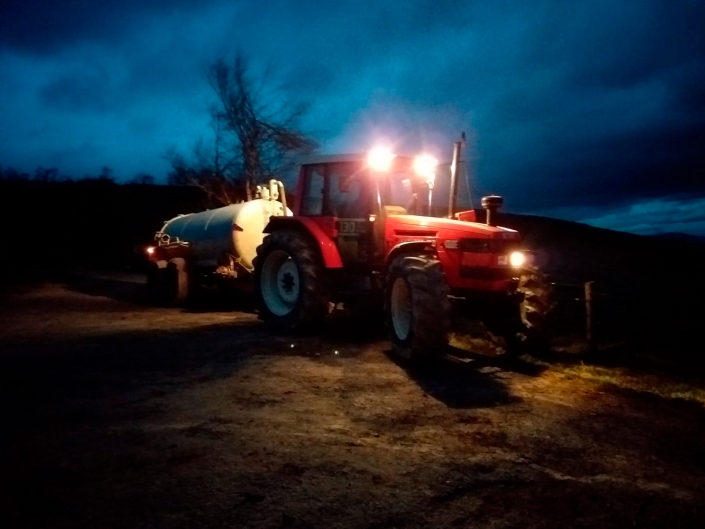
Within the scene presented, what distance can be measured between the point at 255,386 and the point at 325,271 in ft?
10.3

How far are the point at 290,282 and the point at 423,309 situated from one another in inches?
156

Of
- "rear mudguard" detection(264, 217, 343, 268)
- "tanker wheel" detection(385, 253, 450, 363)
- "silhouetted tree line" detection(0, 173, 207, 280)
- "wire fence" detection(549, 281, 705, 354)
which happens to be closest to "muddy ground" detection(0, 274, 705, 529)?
"tanker wheel" detection(385, 253, 450, 363)

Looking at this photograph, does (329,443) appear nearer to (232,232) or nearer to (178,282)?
(232,232)

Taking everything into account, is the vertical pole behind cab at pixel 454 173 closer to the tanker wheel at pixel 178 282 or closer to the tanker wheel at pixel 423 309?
the tanker wheel at pixel 423 309

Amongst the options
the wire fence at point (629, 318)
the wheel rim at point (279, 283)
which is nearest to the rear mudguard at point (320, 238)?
the wheel rim at point (279, 283)

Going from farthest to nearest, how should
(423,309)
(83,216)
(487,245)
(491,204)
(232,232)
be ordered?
(83,216) < (232,232) < (491,204) < (487,245) < (423,309)

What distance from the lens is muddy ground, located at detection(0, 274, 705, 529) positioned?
3908 millimetres

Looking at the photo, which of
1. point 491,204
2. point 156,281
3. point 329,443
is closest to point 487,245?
point 491,204

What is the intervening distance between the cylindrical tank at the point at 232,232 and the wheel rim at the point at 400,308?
5.45 metres

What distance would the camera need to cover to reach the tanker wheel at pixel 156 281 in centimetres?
1395

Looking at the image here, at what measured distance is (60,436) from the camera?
5.08 metres

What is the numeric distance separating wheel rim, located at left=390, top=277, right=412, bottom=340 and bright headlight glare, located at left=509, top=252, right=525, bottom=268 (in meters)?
1.31

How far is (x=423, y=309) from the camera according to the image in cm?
708

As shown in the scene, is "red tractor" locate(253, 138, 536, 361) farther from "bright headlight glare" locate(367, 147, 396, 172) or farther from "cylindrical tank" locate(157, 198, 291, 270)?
"cylindrical tank" locate(157, 198, 291, 270)
